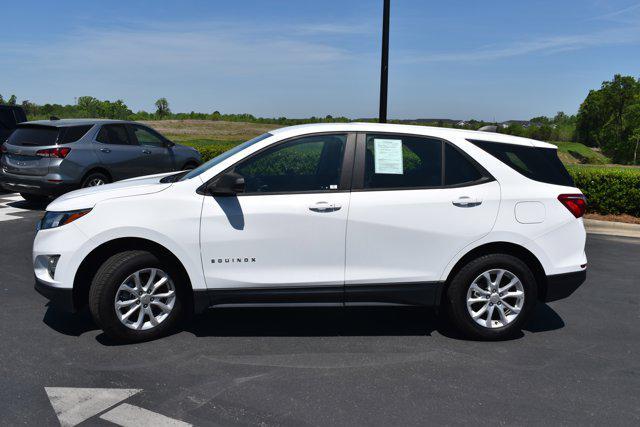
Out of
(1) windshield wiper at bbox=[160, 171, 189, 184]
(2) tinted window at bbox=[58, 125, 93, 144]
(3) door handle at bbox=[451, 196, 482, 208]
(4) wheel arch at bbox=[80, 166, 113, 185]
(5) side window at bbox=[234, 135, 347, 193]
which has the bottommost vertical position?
(4) wheel arch at bbox=[80, 166, 113, 185]

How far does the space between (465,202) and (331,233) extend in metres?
1.07

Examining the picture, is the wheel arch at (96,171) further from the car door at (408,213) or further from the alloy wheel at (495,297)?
the alloy wheel at (495,297)

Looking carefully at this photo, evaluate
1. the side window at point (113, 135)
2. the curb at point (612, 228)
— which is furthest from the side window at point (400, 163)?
the side window at point (113, 135)

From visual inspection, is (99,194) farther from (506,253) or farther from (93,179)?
(93,179)

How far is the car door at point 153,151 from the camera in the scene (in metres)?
11.5

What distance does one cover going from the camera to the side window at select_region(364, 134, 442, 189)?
4477 mm

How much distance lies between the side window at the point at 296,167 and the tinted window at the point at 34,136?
23.2 feet

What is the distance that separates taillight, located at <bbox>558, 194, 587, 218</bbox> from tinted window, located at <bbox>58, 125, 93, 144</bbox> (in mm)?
8587

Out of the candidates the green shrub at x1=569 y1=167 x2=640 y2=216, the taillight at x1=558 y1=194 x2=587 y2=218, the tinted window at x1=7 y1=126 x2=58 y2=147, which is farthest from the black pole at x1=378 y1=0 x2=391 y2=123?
the taillight at x1=558 y1=194 x2=587 y2=218

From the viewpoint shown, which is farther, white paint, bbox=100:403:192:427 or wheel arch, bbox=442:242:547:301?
wheel arch, bbox=442:242:547:301

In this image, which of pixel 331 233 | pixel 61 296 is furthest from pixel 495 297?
pixel 61 296

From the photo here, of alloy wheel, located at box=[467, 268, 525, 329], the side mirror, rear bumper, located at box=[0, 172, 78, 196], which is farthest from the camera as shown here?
rear bumper, located at box=[0, 172, 78, 196]

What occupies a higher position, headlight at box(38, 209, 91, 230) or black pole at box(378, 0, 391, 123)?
black pole at box(378, 0, 391, 123)

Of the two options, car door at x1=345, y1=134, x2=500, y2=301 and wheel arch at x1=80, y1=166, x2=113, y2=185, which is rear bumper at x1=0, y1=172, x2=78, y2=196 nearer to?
wheel arch at x1=80, y1=166, x2=113, y2=185
